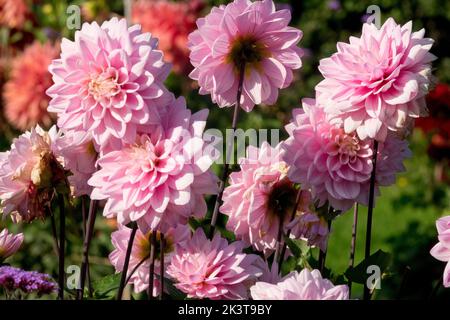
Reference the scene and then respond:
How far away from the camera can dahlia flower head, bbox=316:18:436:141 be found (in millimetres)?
1218

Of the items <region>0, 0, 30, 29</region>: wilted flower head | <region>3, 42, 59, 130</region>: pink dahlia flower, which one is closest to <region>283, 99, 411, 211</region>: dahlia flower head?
<region>3, 42, 59, 130</region>: pink dahlia flower

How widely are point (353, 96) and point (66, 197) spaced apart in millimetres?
443

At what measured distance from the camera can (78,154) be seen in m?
1.21

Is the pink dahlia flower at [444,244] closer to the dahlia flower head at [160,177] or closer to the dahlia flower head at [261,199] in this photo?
the dahlia flower head at [261,199]

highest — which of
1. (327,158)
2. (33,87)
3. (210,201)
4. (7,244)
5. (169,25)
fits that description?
(327,158)

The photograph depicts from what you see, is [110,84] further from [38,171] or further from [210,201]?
[210,201]

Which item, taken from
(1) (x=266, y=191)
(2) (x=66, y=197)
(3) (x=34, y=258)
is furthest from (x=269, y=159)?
(3) (x=34, y=258)

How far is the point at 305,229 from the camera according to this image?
1.30m

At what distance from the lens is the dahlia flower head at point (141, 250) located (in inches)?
53.8

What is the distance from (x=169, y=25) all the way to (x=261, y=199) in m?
2.39

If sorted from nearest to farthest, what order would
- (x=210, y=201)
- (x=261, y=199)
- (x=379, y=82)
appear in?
(x=379, y=82), (x=261, y=199), (x=210, y=201)

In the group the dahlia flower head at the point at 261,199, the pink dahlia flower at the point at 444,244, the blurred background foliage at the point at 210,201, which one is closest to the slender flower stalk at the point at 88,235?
the dahlia flower head at the point at 261,199

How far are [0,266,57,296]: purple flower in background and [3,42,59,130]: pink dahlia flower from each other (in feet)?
6.40

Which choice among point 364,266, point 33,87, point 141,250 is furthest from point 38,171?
point 33,87
